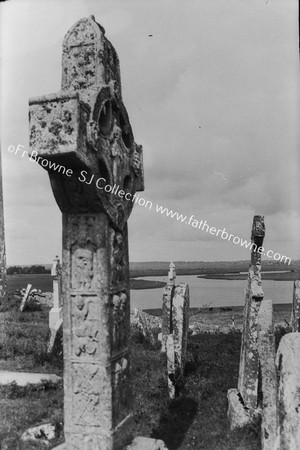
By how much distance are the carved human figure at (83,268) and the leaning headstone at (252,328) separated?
402cm

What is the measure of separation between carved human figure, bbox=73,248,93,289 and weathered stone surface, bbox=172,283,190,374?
4.71 m

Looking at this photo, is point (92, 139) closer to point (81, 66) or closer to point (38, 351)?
point (81, 66)

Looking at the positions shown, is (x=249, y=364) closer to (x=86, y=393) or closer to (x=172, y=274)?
(x=86, y=393)

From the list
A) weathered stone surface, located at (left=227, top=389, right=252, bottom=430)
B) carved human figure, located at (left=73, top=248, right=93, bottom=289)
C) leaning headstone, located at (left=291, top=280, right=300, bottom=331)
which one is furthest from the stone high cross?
leaning headstone, located at (left=291, top=280, right=300, bottom=331)

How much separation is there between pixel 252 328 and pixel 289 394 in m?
3.89

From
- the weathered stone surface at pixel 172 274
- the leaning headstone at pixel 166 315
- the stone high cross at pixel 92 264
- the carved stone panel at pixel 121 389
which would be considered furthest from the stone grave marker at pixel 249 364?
the weathered stone surface at pixel 172 274

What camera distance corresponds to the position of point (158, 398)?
25.0 feet

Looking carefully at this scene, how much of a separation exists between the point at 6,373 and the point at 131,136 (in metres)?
6.08

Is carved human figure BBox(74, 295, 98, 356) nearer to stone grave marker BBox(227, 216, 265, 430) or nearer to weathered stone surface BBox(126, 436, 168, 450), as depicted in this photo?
weathered stone surface BBox(126, 436, 168, 450)

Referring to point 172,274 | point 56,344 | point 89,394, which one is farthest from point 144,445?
point 172,274

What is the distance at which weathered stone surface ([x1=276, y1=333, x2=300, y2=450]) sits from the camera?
119 inches

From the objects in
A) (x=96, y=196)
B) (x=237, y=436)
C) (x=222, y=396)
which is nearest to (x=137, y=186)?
(x=96, y=196)

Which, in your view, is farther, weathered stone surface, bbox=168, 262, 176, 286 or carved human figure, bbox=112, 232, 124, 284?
weathered stone surface, bbox=168, 262, 176, 286

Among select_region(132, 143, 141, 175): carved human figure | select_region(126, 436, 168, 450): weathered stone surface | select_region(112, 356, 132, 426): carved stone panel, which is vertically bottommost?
select_region(126, 436, 168, 450): weathered stone surface
